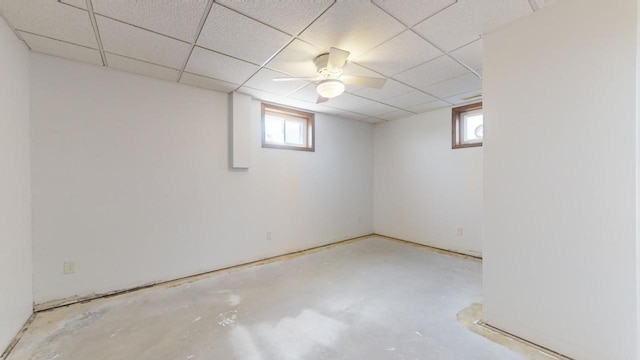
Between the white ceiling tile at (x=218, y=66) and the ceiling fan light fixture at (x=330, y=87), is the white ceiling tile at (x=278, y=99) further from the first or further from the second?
the ceiling fan light fixture at (x=330, y=87)

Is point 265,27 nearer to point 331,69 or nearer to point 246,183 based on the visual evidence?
point 331,69

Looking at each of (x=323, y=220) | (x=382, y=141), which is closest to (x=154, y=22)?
(x=323, y=220)

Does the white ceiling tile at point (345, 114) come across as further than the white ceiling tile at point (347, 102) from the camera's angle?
Yes

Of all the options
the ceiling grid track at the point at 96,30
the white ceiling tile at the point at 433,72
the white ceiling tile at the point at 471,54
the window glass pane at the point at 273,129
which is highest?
the white ceiling tile at the point at 471,54

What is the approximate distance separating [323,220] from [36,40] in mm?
3805

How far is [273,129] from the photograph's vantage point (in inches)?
151

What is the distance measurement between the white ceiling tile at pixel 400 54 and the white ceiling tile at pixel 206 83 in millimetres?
1608

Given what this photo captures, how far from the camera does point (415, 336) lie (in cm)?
186

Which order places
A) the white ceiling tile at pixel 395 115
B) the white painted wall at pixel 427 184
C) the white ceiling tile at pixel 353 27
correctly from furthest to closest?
the white ceiling tile at pixel 395 115 → the white painted wall at pixel 427 184 → the white ceiling tile at pixel 353 27

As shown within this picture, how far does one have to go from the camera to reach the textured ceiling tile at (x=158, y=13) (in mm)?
1577

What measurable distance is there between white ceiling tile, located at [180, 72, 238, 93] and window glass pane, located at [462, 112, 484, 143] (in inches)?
134

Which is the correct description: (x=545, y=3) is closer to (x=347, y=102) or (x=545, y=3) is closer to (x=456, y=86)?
(x=456, y=86)

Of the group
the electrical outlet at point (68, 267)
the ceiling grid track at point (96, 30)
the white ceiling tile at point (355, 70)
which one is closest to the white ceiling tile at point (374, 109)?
the white ceiling tile at point (355, 70)

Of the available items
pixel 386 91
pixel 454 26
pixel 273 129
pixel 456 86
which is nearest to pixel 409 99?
pixel 386 91
